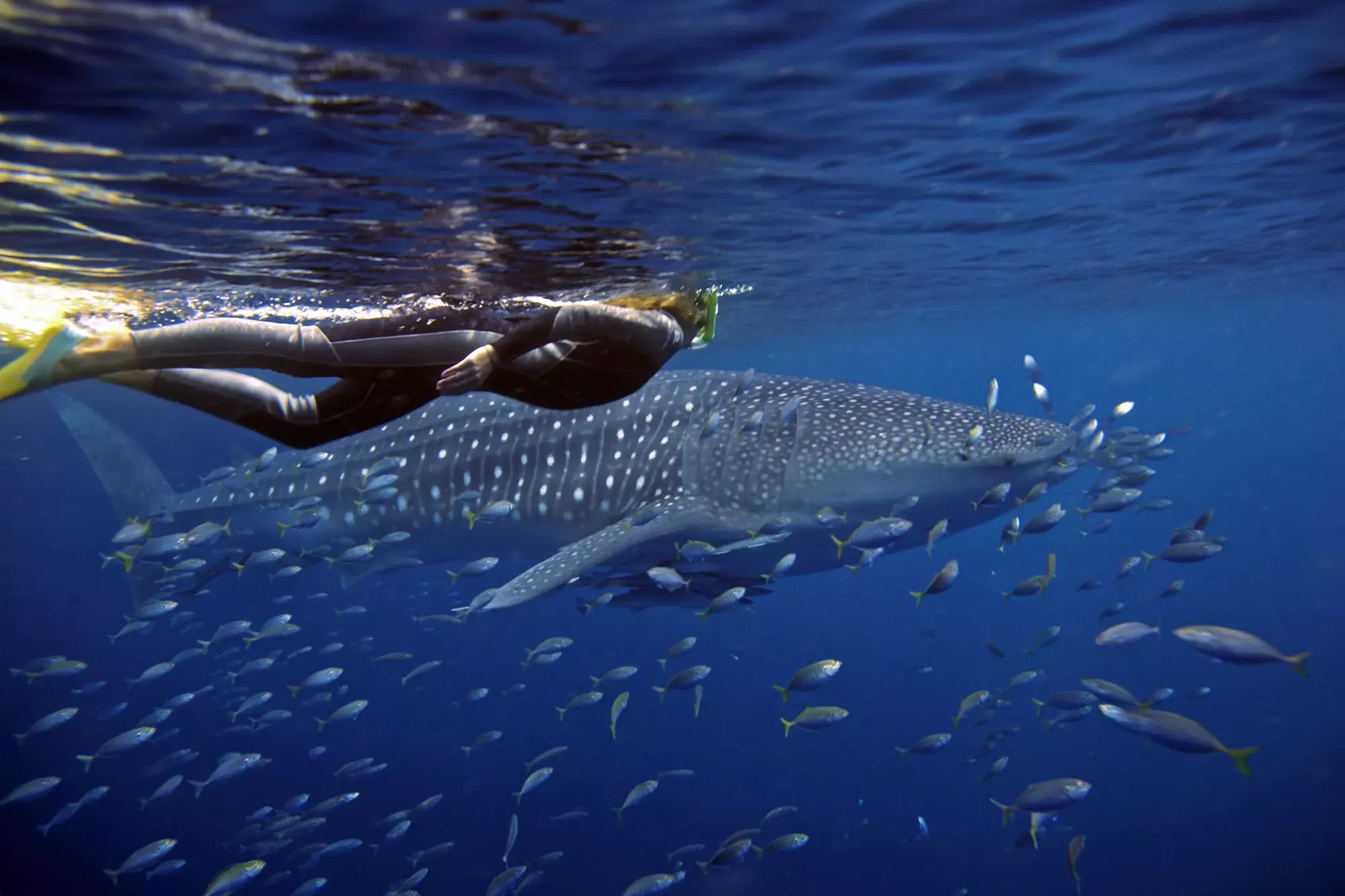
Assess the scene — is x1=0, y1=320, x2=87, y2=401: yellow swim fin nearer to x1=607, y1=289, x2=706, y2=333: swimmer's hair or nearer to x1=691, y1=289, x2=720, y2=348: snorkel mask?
x1=607, y1=289, x2=706, y2=333: swimmer's hair

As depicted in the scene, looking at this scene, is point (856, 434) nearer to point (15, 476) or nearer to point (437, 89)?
point (437, 89)

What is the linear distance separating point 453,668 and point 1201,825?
2488cm

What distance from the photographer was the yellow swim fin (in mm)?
3457

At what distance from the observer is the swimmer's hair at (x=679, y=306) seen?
5422 mm

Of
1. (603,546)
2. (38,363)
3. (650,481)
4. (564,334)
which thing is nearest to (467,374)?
(564,334)

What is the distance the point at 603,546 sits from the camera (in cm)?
657

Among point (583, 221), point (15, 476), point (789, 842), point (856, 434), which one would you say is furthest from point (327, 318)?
point (15, 476)

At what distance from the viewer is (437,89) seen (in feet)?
16.9

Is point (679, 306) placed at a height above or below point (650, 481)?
above

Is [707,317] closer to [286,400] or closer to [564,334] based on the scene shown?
[564,334]

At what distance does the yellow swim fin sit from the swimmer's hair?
294 cm

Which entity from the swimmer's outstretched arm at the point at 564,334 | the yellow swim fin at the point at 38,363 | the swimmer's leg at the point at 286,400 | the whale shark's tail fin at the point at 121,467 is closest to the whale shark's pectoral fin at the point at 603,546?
the swimmer's leg at the point at 286,400

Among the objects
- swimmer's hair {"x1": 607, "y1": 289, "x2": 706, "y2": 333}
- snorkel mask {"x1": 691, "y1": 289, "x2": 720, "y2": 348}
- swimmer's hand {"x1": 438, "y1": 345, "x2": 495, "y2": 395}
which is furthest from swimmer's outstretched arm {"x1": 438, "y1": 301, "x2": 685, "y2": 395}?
snorkel mask {"x1": 691, "y1": 289, "x2": 720, "y2": 348}

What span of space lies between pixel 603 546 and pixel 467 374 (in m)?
2.79
